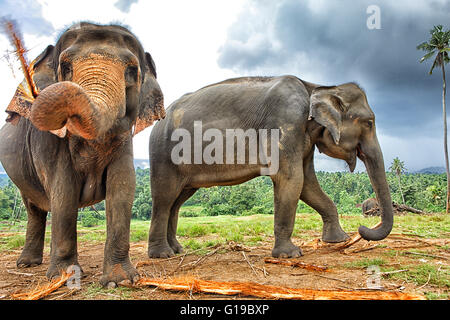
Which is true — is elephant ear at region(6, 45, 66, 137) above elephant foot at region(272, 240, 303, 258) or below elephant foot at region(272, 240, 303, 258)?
above

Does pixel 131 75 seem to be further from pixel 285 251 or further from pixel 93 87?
pixel 285 251

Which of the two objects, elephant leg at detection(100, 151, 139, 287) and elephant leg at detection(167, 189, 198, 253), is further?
elephant leg at detection(167, 189, 198, 253)

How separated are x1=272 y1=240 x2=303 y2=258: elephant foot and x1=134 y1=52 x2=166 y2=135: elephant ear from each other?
228 cm

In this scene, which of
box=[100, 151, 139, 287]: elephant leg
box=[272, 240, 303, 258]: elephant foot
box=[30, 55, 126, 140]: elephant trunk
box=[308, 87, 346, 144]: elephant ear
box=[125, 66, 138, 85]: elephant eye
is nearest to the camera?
box=[30, 55, 126, 140]: elephant trunk

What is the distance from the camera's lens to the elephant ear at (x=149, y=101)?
3.80 metres

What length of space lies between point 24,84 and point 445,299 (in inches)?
140

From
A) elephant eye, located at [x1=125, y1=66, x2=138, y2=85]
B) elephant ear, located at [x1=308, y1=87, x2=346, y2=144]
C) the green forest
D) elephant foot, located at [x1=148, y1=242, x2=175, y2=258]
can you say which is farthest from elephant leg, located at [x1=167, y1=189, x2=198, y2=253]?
the green forest

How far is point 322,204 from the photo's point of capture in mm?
6020

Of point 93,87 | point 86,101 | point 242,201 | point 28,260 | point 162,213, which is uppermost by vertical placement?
point 93,87

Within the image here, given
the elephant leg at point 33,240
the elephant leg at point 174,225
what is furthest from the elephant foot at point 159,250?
the elephant leg at point 33,240

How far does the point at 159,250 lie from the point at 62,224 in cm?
217

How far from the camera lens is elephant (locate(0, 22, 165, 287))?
2984 millimetres

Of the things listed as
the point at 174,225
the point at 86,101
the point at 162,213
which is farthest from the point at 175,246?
the point at 86,101

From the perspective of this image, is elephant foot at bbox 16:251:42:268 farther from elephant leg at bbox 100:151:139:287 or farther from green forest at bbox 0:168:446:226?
green forest at bbox 0:168:446:226
